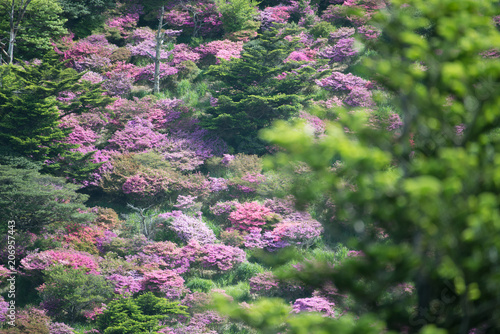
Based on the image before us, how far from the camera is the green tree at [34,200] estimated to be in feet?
37.2

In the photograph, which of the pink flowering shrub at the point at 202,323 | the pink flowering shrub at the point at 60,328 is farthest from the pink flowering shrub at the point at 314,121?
the pink flowering shrub at the point at 60,328

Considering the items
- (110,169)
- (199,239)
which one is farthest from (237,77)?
(199,239)

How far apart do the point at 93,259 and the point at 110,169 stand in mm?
3976

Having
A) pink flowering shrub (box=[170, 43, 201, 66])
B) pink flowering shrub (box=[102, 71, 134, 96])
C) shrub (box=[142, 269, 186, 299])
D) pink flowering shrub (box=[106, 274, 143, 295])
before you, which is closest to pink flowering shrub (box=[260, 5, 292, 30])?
pink flowering shrub (box=[170, 43, 201, 66])

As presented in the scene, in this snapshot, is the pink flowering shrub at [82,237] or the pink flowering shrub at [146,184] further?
the pink flowering shrub at [146,184]

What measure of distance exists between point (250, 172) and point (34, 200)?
21.4 ft

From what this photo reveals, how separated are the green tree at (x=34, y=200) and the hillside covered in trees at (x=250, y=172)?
0.19 ft

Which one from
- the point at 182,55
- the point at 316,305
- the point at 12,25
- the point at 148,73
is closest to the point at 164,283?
the point at 316,305

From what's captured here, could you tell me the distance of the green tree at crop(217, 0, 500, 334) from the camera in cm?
275

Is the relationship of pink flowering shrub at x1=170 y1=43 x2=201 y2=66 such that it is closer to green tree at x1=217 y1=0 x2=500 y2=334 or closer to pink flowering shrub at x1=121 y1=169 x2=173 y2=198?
pink flowering shrub at x1=121 y1=169 x2=173 y2=198

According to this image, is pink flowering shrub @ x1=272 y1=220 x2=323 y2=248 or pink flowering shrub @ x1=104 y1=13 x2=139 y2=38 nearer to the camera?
pink flowering shrub @ x1=272 y1=220 x2=323 y2=248

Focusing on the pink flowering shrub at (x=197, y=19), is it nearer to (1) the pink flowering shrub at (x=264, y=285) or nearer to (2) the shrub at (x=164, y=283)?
(2) the shrub at (x=164, y=283)

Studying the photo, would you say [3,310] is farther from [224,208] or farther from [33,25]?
[33,25]

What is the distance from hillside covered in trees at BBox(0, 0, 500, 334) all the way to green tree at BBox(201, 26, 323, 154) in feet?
0.29
